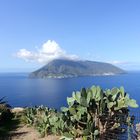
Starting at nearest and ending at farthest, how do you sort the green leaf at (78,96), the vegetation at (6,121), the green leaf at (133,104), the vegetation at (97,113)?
1. the green leaf at (133,104)
2. the vegetation at (97,113)
3. the green leaf at (78,96)
4. the vegetation at (6,121)

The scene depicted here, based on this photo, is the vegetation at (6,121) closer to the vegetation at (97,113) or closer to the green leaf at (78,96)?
the vegetation at (97,113)

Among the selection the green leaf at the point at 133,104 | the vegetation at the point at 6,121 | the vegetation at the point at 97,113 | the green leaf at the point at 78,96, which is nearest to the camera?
the green leaf at the point at 133,104

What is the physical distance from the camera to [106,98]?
1120cm

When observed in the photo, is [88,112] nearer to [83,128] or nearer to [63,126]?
[83,128]

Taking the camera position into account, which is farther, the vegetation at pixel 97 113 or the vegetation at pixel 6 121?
the vegetation at pixel 6 121

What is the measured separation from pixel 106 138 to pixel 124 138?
102 cm

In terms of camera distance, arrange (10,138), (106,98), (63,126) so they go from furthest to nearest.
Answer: (10,138) < (63,126) < (106,98)

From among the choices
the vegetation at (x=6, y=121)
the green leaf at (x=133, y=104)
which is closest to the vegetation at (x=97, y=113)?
the green leaf at (x=133, y=104)

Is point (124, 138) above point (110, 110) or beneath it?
beneath

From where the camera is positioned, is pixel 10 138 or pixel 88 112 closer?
pixel 88 112

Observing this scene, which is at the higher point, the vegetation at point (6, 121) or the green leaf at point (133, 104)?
the green leaf at point (133, 104)

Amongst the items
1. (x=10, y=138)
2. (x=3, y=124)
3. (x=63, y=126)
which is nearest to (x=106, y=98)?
(x=63, y=126)

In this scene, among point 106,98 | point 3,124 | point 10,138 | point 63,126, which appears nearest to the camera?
point 106,98

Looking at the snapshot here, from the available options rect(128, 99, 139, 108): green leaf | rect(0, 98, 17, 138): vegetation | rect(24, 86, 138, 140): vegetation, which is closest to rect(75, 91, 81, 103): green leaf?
rect(24, 86, 138, 140): vegetation
